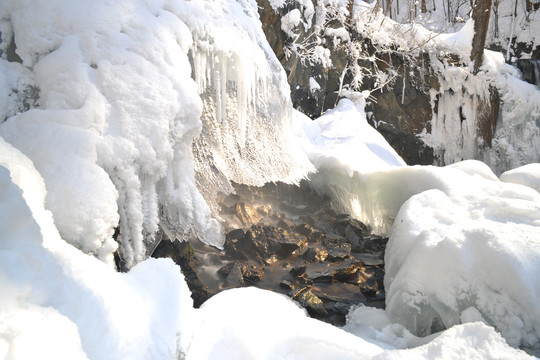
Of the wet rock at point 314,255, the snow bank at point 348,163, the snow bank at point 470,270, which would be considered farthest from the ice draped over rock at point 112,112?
the snow bank at point 348,163

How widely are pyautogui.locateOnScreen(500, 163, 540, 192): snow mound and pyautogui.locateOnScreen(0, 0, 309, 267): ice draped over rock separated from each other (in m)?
3.76

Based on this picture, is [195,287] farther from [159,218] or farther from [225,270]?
[159,218]

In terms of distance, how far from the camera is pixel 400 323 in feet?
8.25

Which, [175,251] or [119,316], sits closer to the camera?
[119,316]

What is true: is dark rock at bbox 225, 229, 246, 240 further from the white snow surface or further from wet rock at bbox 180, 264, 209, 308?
the white snow surface

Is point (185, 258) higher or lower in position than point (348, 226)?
higher

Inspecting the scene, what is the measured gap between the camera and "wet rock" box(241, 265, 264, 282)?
3430mm

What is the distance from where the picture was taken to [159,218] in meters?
2.71

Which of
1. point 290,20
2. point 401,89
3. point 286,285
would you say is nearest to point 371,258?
point 286,285

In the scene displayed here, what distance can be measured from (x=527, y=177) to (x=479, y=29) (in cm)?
512

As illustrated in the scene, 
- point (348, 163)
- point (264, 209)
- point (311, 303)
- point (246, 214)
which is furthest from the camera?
point (348, 163)

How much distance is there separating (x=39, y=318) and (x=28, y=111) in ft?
5.16

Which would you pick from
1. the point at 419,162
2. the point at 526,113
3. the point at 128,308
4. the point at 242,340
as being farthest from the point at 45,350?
the point at 526,113

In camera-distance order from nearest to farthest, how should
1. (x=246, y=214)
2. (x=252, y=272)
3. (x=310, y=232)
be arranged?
(x=252, y=272), (x=246, y=214), (x=310, y=232)
